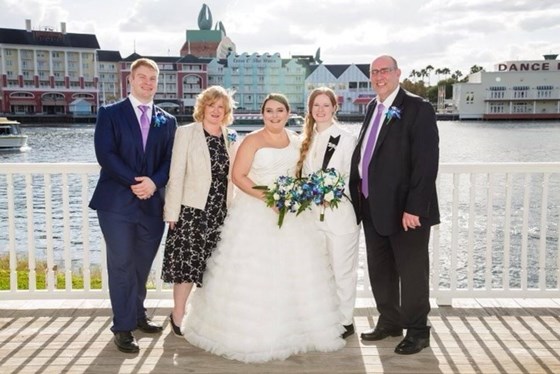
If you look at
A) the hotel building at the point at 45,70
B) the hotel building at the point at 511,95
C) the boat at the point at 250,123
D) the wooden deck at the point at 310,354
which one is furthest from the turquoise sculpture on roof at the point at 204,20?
the wooden deck at the point at 310,354

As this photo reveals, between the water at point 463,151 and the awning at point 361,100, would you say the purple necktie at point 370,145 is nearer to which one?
the water at point 463,151

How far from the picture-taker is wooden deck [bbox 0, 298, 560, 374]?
3771mm

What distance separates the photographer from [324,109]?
163 inches

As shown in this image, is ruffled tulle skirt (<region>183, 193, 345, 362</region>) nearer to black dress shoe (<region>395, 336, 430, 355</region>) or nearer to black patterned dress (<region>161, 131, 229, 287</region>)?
black patterned dress (<region>161, 131, 229, 287</region>)

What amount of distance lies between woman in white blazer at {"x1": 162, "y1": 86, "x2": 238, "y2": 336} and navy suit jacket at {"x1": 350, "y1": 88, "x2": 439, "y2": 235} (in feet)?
3.45

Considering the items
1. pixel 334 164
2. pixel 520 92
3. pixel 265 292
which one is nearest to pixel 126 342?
pixel 265 292

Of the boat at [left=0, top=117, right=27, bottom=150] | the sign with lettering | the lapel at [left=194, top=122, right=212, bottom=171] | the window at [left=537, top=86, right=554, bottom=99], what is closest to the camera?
the lapel at [left=194, top=122, right=212, bottom=171]

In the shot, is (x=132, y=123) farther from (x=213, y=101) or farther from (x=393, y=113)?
(x=393, y=113)

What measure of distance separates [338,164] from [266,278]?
0.96 m

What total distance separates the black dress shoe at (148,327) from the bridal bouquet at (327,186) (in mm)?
1577

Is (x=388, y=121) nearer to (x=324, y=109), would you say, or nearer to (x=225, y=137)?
(x=324, y=109)

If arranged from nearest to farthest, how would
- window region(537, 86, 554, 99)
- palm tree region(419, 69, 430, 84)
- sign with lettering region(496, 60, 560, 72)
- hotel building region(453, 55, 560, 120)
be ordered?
1. hotel building region(453, 55, 560, 120)
2. window region(537, 86, 554, 99)
3. sign with lettering region(496, 60, 560, 72)
4. palm tree region(419, 69, 430, 84)

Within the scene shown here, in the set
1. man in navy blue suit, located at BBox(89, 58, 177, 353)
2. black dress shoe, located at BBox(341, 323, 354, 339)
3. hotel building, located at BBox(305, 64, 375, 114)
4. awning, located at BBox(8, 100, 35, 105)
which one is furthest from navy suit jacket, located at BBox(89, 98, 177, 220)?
awning, located at BBox(8, 100, 35, 105)

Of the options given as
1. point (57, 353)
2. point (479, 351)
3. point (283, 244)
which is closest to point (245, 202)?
point (283, 244)
